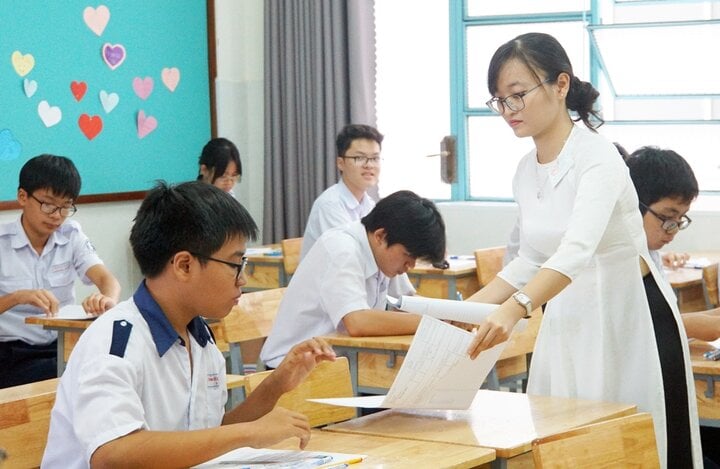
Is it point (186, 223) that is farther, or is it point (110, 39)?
point (110, 39)

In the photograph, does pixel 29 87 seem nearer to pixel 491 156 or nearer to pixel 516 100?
pixel 491 156

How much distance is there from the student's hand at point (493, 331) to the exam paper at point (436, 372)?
16 mm

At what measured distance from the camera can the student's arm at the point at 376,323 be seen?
338 centimetres

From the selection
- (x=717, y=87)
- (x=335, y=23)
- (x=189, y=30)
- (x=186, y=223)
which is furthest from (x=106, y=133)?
(x=186, y=223)

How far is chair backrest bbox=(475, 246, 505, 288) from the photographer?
16.9 ft

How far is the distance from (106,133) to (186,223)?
4.44 metres

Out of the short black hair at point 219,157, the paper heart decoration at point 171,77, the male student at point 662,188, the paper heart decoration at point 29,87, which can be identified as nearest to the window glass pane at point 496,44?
the short black hair at point 219,157

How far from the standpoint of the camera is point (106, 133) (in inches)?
243

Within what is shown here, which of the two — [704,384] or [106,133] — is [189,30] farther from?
[704,384]

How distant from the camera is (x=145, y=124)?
645 centimetres

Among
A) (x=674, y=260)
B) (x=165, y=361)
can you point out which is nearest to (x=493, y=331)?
(x=165, y=361)

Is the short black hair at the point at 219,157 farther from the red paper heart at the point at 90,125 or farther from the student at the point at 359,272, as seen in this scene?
the student at the point at 359,272

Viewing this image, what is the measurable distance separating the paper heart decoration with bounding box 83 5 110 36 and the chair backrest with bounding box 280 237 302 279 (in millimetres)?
1629

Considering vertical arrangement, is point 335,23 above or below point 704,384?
above
